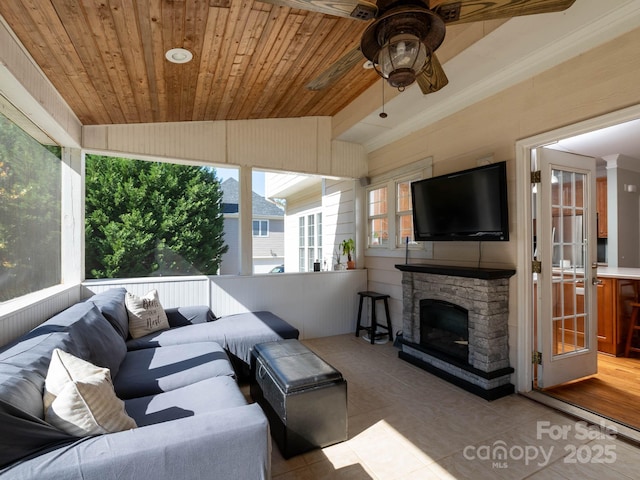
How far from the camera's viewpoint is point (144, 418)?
1.75 metres

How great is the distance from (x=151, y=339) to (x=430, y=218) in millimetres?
3150

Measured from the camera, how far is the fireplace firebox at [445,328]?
10.8 feet

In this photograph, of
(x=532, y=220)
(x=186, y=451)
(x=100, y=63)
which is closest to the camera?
(x=186, y=451)

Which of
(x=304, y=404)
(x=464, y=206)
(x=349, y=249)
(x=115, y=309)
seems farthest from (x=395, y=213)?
(x=115, y=309)

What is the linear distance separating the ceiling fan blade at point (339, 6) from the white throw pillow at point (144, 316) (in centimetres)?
303

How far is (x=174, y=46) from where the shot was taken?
2.46 m

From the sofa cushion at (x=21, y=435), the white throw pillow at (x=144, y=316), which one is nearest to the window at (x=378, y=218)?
the white throw pillow at (x=144, y=316)

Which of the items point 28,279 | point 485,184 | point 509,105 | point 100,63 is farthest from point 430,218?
point 28,279

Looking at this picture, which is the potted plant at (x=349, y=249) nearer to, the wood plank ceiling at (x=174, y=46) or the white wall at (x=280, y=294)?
the white wall at (x=280, y=294)

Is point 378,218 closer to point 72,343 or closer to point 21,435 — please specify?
point 72,343

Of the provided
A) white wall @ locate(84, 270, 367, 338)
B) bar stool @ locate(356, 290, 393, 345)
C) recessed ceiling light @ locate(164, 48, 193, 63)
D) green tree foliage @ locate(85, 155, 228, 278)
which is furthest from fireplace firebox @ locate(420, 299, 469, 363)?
recessed ceiling light @ locate(164, 48, 193, 63)

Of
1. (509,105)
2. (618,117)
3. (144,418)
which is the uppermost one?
(509,105)

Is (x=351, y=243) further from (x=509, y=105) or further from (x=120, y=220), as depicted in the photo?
(x=120, y=220)

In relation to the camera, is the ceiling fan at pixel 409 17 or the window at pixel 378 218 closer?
the ceiling fan at pixel 409 17
